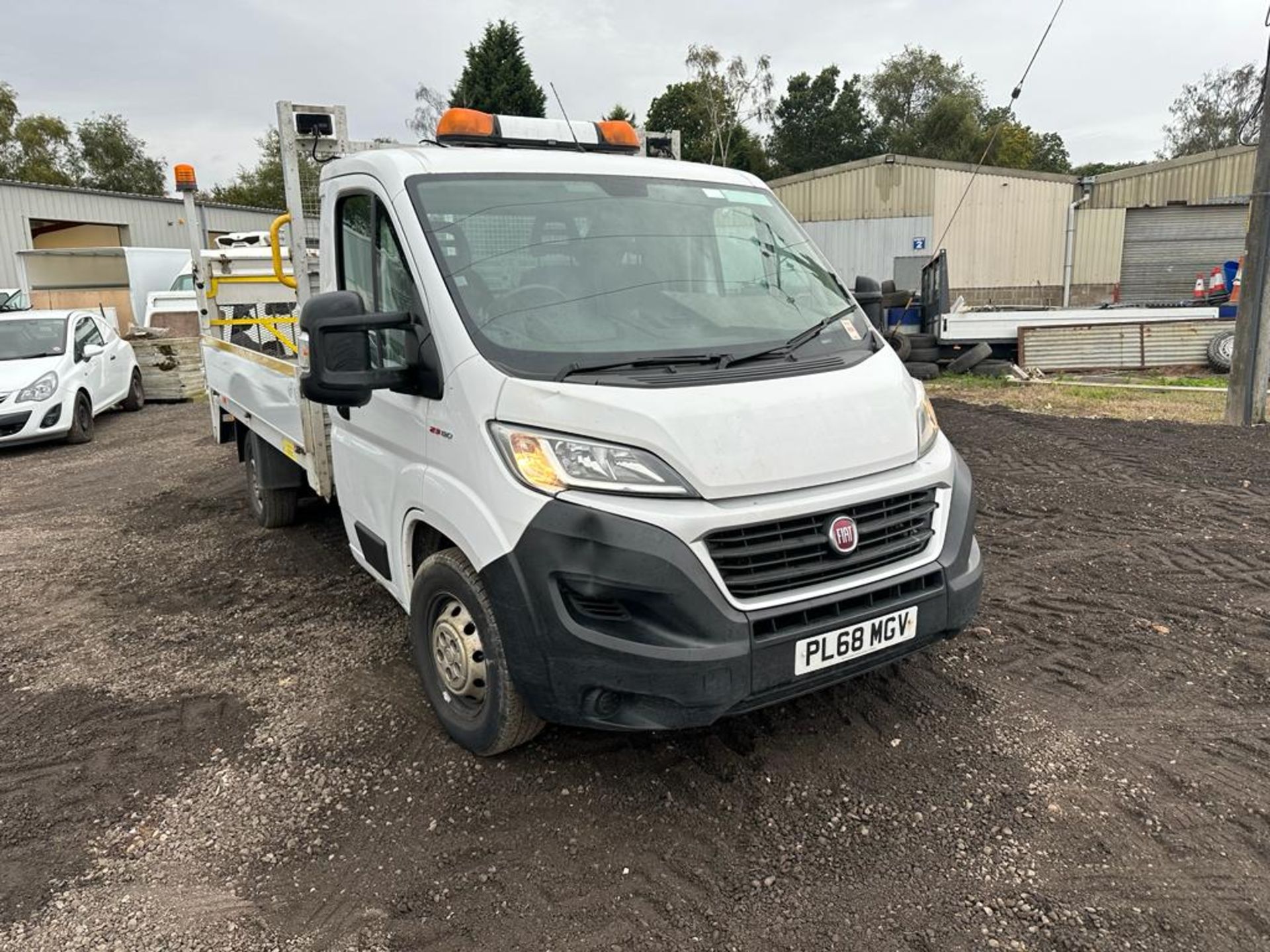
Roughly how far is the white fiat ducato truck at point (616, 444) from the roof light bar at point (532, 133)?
0.10ft

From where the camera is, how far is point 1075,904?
2400mm

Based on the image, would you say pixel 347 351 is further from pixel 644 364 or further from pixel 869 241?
pixel 869 241

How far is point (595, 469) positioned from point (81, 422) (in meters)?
10.3

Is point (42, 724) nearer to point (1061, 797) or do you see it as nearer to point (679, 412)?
point (679, 412)

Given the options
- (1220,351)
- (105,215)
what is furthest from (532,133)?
(105,215)

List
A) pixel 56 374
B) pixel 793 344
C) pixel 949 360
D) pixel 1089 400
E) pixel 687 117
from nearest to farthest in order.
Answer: pixel 793 344
pixel 56 374
pixel 1089 400
pixel 949 360
pixel 687 117

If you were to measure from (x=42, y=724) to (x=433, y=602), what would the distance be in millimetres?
1872

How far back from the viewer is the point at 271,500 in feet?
19.9

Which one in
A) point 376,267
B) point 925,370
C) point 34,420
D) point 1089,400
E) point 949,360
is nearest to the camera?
point 376,267

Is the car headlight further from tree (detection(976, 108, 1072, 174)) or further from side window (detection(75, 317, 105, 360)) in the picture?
tree (detection(976, 108, 1072, 174))

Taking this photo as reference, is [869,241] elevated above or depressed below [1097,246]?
above

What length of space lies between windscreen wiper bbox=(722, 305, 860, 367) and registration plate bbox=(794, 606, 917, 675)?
92cm

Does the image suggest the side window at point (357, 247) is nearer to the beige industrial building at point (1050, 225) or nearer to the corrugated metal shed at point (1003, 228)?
the beige industrial building at point (1050, 225)

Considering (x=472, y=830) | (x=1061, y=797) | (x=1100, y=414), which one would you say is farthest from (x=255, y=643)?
(x=1100, y=414)
